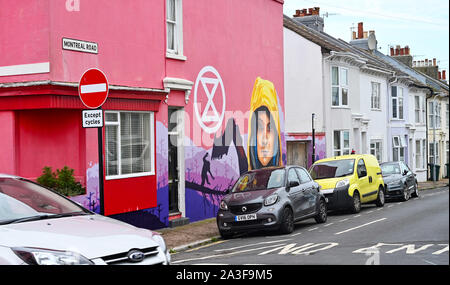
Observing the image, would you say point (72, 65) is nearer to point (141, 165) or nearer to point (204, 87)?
point (141, 165)

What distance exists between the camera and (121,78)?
46.5ft

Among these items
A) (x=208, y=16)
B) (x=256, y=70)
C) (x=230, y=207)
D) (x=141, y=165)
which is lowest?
(x=230, y=207)

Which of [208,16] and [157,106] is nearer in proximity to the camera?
[157,106]

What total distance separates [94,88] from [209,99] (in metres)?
8.32

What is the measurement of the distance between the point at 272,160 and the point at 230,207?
8261mm

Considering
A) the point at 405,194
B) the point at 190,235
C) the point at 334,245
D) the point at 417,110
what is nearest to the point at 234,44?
the point at 190,235

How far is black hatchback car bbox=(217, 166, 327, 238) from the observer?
13.9 metres

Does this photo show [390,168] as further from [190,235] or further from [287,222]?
[190,235]

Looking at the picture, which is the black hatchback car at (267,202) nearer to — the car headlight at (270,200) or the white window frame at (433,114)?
the car headlight at (270,200)

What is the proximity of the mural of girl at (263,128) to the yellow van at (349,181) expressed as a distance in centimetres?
206

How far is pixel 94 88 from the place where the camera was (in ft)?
32.8

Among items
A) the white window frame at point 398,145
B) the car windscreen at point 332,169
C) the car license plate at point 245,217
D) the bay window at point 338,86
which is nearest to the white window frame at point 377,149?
the white window frame at point 398,145

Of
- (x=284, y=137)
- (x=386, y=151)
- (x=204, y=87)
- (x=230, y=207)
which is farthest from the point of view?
(x=386, y=151)
